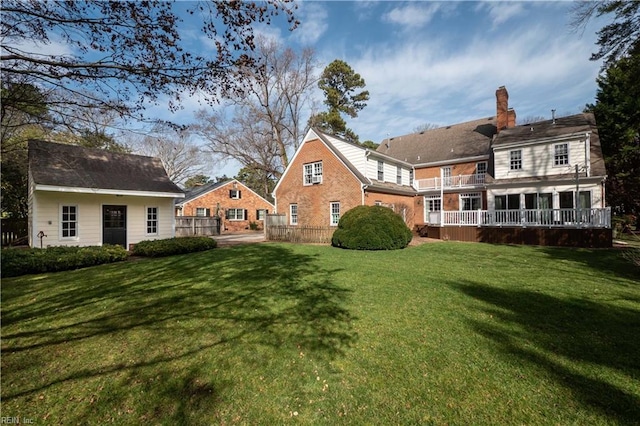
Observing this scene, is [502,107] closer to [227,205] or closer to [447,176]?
[447,176]

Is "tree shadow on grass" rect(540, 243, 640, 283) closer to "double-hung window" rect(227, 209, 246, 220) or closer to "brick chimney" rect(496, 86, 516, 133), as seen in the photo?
"brick chimney" rect(496, 86, 516, 133)

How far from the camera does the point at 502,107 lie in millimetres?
22047

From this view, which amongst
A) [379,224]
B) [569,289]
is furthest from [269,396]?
[379,224]

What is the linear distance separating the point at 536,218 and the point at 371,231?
10.5 m

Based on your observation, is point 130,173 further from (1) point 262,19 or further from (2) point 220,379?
(2) point 220,379

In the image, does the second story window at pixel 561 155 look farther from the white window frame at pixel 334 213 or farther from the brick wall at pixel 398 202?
the white window frame at pixel 334 213

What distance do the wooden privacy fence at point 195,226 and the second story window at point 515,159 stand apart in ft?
77.7

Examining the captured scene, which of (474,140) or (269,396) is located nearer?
(269,396)

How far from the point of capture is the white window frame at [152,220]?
1505cm

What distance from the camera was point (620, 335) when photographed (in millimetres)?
4148

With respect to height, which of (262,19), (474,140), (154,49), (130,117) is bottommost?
(130,117)

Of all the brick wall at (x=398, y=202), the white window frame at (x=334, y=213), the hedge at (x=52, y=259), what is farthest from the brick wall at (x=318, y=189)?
the hedge at (x=52, y=259)

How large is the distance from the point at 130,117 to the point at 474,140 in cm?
2581

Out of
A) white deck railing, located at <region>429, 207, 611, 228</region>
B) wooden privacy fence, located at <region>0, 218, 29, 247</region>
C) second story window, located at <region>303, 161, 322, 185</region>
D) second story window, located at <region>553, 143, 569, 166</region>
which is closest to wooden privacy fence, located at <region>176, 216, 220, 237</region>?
wooden privacy fence, located at <region>0, 218, 29, 247</region>
